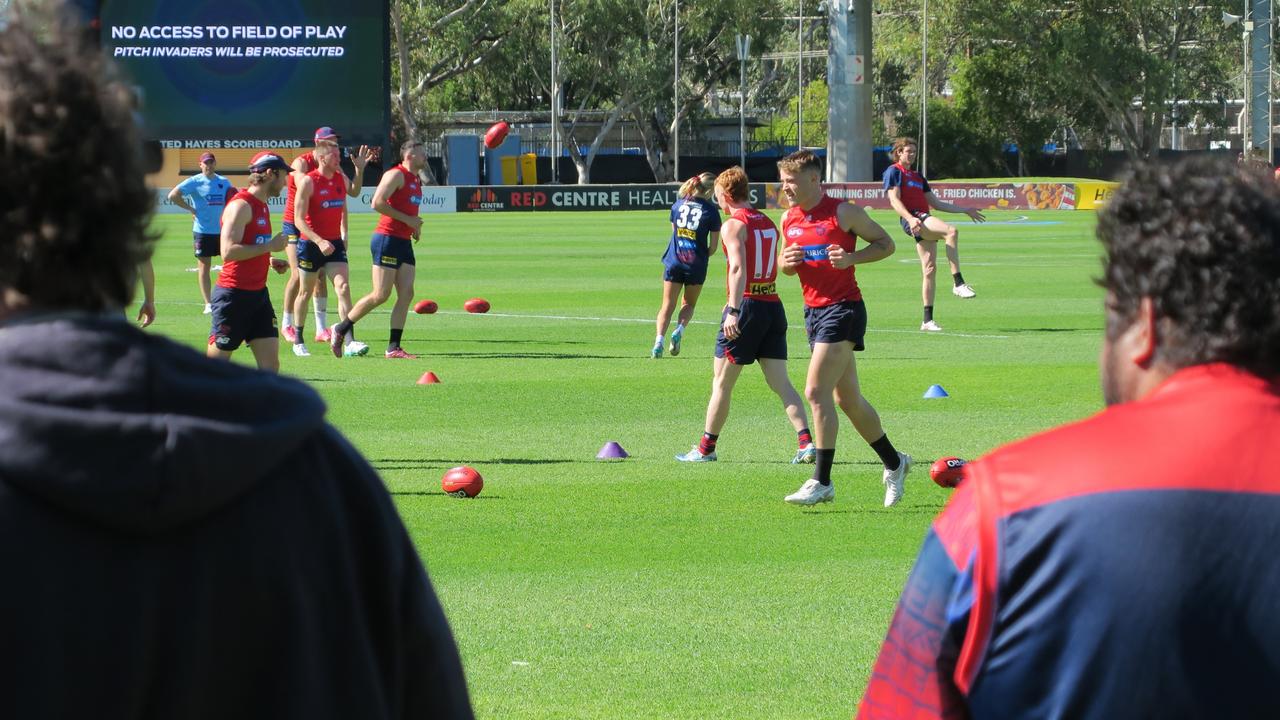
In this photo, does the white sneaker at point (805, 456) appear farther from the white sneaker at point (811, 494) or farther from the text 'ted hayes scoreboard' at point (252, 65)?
the text 'ted hayes scoreboard' at point (252, 65)

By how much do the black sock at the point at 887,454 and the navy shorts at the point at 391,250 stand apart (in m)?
8.92

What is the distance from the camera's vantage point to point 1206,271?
2352 millimetres

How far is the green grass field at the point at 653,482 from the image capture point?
258 inches

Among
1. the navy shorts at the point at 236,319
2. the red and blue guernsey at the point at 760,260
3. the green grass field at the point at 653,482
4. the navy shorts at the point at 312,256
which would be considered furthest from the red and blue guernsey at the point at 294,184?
the red and blue guernsey at the point at 760,260

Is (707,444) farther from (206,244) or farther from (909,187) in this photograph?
(206,244)

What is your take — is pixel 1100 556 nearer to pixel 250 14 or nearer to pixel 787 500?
pixel 787 500

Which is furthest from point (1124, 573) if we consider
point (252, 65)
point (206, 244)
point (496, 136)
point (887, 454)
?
point (252, 65)

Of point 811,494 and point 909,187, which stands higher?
point 909,187

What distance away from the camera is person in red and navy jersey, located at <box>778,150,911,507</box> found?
9.98 metres

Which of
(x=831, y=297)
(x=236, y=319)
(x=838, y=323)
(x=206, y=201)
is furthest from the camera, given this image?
(x=206, y=201)

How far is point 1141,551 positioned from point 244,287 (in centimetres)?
1136

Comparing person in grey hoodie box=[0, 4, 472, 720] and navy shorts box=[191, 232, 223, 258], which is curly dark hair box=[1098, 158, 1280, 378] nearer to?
person in grey hoodie box=[0, 4, 472, 720]

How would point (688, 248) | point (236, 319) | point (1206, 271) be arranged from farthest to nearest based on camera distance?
1. point (688, 248)
2. point (236, 319)
3. point (1206, 271)

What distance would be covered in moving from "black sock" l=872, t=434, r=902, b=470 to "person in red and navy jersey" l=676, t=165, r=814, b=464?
1444mm
